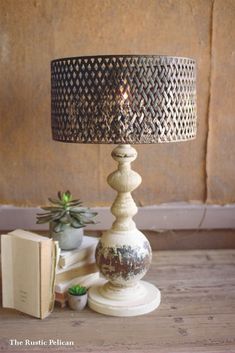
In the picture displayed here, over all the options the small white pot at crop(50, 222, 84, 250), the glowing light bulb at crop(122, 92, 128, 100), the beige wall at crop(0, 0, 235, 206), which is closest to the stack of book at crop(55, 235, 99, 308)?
the small white pot at crop(50, 222, 84, 250)

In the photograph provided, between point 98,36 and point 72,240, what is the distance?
615mm

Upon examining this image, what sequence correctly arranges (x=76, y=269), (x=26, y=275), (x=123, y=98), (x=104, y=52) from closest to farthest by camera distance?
(x=123, y=98), (x=26, y=275), (x=76, y=269), (x=104, y=52)

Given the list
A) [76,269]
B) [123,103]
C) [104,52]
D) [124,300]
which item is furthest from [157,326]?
[104,52]

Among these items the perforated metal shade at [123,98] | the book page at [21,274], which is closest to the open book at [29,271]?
the book page at [21,274]

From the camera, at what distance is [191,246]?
1.48 meters

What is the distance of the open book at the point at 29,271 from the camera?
994mm

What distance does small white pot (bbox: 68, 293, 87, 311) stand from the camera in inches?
41.1

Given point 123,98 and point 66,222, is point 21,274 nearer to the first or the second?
point 66,222

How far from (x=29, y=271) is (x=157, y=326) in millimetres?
311

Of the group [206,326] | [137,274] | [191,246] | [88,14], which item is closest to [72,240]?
[137,274]

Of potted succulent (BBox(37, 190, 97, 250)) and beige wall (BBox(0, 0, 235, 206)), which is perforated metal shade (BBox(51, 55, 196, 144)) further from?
beige wall (BBox(0, 0, 235, 206))

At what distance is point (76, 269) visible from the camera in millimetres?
1118

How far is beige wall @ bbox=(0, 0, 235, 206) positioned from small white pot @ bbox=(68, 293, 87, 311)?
16.5 inches

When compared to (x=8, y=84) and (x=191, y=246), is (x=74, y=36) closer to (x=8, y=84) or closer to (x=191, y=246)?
(x=8, y=84)
